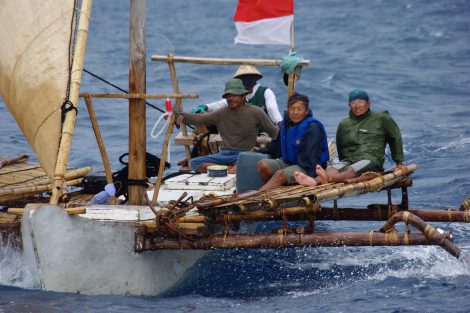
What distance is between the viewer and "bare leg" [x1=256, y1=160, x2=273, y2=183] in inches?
494

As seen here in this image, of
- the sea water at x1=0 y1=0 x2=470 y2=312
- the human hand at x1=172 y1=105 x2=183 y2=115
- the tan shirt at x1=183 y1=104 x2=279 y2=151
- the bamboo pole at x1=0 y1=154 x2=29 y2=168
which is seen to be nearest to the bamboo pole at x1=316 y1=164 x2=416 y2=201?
the sea water at x1=0 y1=0 x2=470 y2=312

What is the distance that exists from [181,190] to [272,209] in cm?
252

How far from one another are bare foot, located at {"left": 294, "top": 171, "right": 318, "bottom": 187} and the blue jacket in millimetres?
482

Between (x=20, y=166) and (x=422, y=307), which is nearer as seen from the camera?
(x=422, y=307)

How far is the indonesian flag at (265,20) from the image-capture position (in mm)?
15453

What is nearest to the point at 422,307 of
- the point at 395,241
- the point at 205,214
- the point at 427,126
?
the point at 395,241

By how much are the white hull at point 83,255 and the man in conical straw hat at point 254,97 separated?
14.0 feet

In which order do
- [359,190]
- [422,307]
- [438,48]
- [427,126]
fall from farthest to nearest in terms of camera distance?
[438,48] < [427,126] < [359,190] < [422,307]

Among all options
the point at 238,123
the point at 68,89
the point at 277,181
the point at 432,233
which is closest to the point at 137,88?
the point at 68,89

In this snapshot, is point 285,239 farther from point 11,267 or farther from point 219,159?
point 219,159

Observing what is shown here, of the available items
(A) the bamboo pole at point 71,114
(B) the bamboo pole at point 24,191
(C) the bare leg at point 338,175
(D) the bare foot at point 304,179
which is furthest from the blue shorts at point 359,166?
(B) the bamboo pole at point 24,191

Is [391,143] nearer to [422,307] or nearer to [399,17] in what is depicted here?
[422,307]

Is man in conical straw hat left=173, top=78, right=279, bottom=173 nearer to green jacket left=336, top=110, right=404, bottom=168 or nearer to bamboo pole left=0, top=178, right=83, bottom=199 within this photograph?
green jacket left=336, top=110, right=404, bottom=168

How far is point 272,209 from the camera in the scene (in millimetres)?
11016
